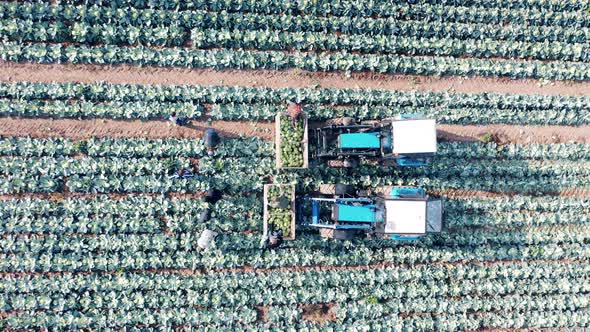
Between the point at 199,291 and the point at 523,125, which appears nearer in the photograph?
the point at 199,291

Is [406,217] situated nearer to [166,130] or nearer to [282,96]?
[282,96]

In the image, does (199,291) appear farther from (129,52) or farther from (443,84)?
(443,84)

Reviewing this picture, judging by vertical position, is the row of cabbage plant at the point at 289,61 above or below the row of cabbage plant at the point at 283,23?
below

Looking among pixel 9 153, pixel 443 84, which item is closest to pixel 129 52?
pixel 9 153

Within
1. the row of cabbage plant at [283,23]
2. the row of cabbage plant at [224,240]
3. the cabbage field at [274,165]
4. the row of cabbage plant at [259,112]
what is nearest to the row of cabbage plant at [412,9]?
the cabbage field at [274,165]

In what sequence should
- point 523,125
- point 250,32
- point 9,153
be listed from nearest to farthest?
point 9,153 < point 250,32 < point 523,125

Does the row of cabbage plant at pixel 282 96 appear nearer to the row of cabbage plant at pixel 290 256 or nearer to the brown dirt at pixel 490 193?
the brown dirt at pixel 490 193
